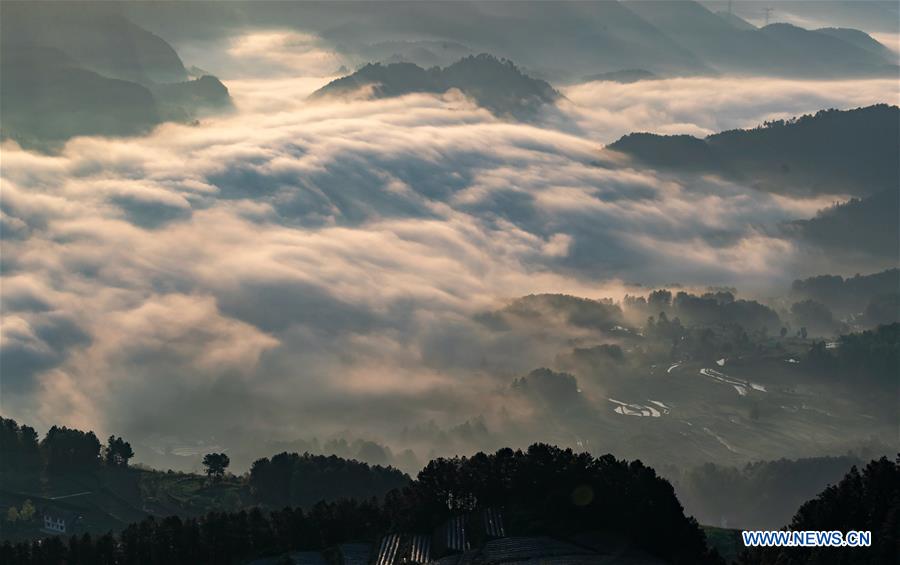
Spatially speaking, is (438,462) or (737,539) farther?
(737,539)

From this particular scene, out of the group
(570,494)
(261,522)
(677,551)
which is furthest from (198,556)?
(677,551)

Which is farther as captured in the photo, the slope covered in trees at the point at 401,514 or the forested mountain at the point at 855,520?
the slope covered in trees at the point at 401,514

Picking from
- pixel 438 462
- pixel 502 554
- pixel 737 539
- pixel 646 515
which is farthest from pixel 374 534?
pixel 737 539

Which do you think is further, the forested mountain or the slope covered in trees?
the slope covered in trees

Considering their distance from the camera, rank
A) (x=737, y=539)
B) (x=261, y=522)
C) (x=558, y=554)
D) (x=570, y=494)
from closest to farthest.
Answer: (x=558, y=554), (x=570, y=494), (x=261, y=522), (x=737, y=539)

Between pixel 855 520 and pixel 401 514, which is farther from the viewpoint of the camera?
pixel 401 514

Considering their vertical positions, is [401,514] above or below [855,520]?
above

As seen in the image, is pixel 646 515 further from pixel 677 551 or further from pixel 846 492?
pixel 846 492

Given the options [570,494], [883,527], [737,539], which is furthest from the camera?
[737,539]

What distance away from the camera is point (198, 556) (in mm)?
173125

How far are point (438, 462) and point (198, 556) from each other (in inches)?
1318

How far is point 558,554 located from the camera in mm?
152875

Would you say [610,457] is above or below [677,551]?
above

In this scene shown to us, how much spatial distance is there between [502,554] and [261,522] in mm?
37705
